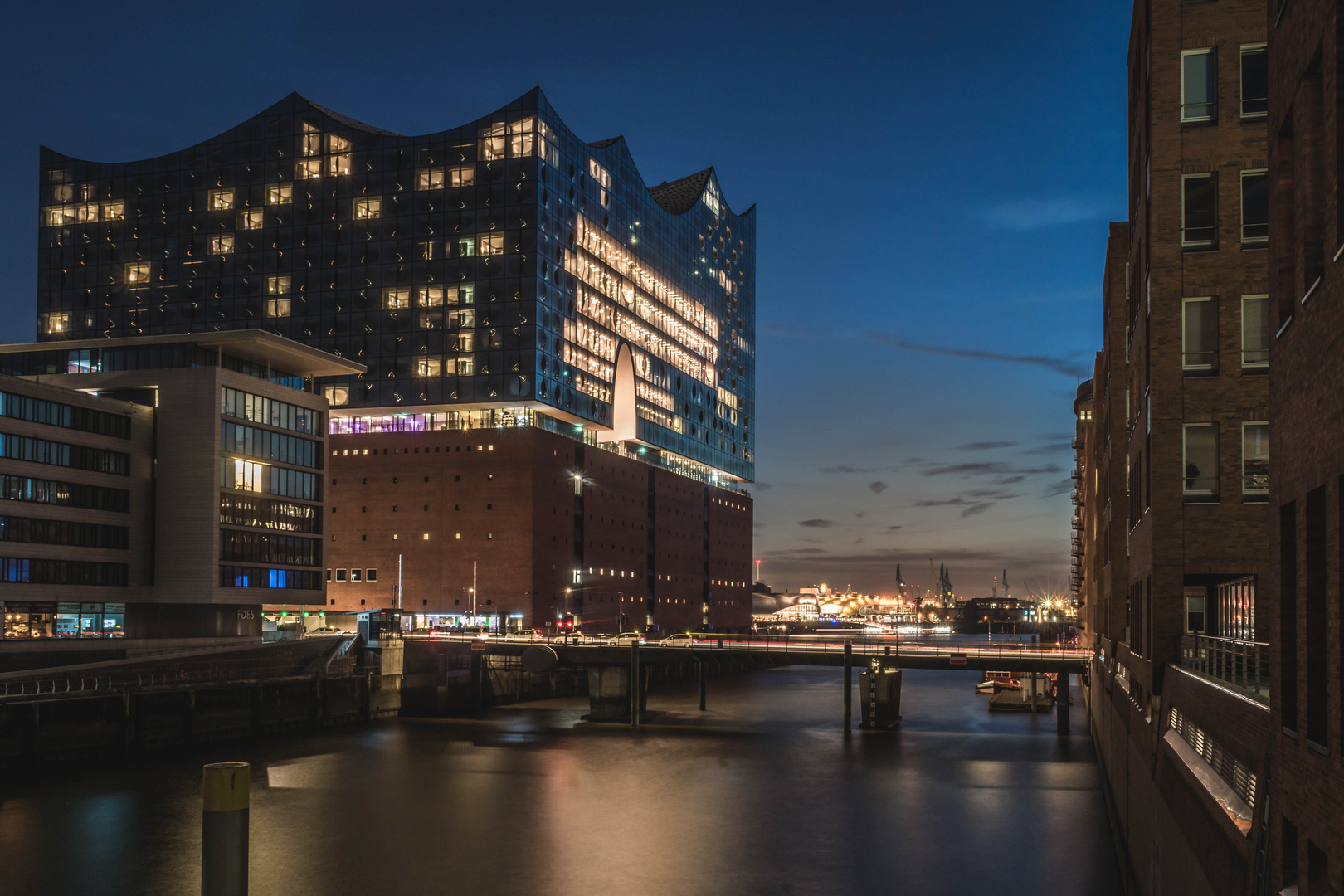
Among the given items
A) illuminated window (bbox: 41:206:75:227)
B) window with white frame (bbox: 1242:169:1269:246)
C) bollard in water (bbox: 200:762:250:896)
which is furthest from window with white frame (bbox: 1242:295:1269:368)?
illuminated window (bbox: 41:206:75:227)

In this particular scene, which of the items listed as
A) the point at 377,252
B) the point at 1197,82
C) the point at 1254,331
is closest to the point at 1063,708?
the point at 1254,331

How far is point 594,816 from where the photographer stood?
179 ft

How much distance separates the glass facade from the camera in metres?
136

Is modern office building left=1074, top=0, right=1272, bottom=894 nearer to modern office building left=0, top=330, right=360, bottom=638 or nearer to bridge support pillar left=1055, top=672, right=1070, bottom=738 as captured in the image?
bridge support pillar left=1055, top=672, right=1070, bottom=738

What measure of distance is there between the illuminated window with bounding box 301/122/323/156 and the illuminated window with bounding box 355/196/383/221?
8614 millimetres

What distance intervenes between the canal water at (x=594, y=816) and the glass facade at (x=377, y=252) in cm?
6038

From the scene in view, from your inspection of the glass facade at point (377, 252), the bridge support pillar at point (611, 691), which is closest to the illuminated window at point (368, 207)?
the glass facade at point (377, 252)

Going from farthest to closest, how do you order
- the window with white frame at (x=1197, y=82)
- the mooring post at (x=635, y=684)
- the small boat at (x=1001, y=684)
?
the small boat at (x=1001, y=684) → the mooring post at (x=635, y=684) → the window with white frame at (x=1197, y=82)

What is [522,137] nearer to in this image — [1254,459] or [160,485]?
[160,485]

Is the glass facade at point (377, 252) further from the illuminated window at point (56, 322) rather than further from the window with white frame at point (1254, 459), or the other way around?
the window with white frame at point (1254, 459)

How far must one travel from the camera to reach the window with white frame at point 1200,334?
3231 centimetres

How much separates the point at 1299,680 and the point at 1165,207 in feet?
73.7

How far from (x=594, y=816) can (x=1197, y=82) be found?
39.1 meters

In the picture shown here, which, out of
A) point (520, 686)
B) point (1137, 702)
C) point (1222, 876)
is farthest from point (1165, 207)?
point (520, 686)
